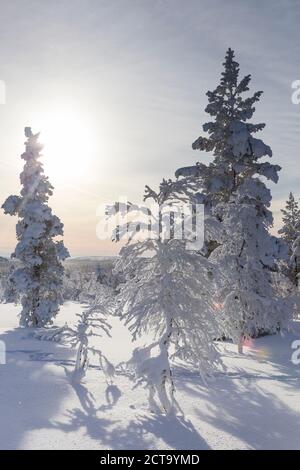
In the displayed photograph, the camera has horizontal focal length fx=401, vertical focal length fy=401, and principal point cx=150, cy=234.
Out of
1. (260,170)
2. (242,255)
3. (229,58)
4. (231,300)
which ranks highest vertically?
(229,58)

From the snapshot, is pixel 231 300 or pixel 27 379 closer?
pixel 27 379

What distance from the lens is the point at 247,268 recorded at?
1959 cm

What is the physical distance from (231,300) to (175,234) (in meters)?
8.83

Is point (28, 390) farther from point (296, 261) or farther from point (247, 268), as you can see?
point (296, 261)

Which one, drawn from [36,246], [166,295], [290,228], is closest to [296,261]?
[290,228]

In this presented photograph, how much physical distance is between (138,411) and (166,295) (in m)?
3.25

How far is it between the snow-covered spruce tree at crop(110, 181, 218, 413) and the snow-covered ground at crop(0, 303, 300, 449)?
105cm

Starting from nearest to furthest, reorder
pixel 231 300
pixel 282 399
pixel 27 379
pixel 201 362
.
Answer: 1. pixel 201 362
2. pixel 282 399
3. pixel 27 379
4. pixel 231 300

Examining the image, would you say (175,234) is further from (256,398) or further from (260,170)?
(260,170)

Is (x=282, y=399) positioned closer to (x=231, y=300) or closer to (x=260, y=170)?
(x=231, y=300)

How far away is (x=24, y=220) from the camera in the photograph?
27.8m

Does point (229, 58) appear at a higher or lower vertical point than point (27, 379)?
higher
